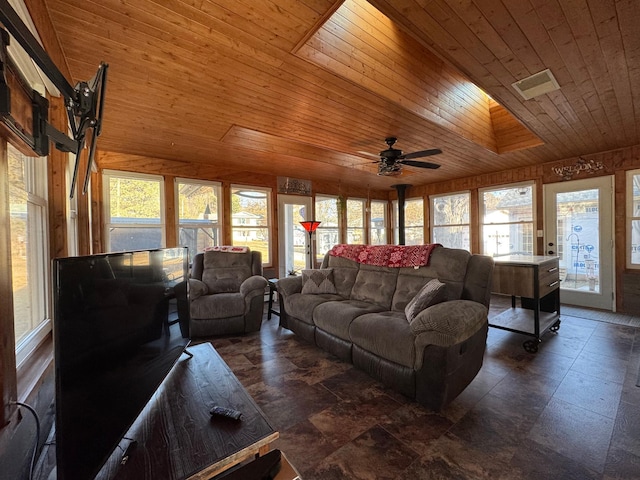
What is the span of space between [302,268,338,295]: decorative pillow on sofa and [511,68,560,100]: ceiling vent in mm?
2658

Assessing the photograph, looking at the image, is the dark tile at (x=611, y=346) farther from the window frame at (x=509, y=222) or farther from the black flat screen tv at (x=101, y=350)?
the black flat screen tv at (x=101, y=350)

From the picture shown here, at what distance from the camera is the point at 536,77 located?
2393 mm

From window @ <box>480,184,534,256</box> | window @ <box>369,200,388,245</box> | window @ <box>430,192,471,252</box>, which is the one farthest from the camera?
window @ <box>369,200,388,245</box>

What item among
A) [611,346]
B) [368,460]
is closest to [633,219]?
[611,346]

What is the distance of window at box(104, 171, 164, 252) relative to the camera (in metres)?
4.26

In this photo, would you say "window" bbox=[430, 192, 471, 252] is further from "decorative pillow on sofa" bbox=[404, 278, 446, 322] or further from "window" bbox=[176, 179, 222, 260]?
"window" bbox=[176, 179, 222, 260]

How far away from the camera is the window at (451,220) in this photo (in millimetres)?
6328

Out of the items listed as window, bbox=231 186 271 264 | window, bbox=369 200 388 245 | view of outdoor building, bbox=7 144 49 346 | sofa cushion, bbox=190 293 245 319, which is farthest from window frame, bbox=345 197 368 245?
view of outdoor building, bbox=7 144 49 346

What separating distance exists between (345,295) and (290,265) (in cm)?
286

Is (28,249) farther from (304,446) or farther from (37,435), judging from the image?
(304,446)

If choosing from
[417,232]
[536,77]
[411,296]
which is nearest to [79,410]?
[411,296]

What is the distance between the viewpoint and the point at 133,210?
175 inches

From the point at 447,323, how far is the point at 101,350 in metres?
1.87

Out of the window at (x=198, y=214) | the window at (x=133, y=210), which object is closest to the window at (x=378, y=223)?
the window at (x=198, y=214)
